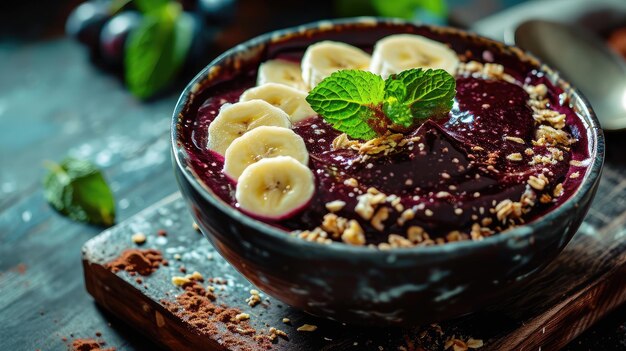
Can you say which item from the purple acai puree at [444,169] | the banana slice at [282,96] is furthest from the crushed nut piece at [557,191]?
the banana slice at [282,96]

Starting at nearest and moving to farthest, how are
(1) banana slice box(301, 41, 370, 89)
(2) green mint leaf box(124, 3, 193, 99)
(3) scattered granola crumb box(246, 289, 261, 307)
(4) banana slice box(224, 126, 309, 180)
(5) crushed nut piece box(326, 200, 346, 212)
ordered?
(5) crushed nut piece box(326, 200, 346, 212)
(4) banana slice box(224, 126, 309, 180)
(3) scattered granola crumb box(246, 289, 261, 307)
(1) banana slice box(301, 41, 370, 89)
(2) green mint leaf box(124, 3, 193, 99)

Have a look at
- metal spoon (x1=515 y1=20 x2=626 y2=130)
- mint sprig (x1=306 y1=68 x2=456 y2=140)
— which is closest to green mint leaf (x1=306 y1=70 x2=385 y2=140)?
mint sprig (x1=306 y1=68 x2=456 y2=140)

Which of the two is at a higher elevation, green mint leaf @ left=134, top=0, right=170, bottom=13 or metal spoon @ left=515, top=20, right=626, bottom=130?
metal spoon @ left=515, top=20, right=626, bottom=130

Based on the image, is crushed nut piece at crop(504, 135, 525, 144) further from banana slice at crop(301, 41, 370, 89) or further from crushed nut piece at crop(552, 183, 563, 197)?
banana slice at crop(301, 41, 370, 89)

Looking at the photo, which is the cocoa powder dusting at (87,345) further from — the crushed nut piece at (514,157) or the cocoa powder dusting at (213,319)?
the crushed nut piece at (514,157)

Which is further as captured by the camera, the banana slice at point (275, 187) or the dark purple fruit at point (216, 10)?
the dark purple fruit at point (216, 10)

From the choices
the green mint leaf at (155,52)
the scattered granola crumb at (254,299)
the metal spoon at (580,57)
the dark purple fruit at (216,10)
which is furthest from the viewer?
the dark purple fruit at (216,10)
